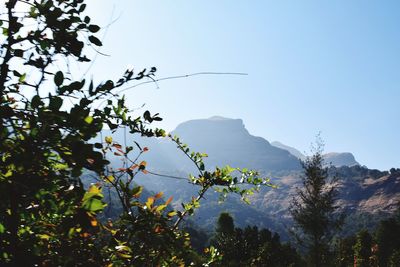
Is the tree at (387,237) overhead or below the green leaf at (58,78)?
below

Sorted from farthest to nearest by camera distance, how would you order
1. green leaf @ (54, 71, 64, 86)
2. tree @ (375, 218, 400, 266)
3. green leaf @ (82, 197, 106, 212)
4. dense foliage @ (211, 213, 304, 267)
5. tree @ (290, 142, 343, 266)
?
tree @ (375, 218, 400, 266) → tree @ (290, 142, 343, 266) → dense foliage @ (211, 213, 304, 267) → green leaf @ (54, 71, 64, 86) → green leaf @ (82, 197, 106, 212)

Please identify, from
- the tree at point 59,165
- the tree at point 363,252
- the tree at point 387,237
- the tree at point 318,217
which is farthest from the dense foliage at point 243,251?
the tree at point 387,237

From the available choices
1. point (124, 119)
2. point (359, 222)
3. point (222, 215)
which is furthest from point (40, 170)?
point (359, 222)

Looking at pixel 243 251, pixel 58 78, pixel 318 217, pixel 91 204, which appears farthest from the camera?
pixel 243 251

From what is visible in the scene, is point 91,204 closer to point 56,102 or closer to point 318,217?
point 56,102

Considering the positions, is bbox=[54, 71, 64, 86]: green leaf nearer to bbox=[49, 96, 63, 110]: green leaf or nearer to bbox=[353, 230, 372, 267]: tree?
bbox=[49, 96, 63, 110]: green leaf

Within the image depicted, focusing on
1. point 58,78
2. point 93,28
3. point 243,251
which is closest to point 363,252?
point 243,251

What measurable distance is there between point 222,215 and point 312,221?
13.3 m

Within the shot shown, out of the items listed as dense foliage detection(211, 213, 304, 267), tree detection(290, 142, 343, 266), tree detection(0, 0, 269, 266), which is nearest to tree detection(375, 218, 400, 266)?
dense foliage detection(211, 213, 304, 267)

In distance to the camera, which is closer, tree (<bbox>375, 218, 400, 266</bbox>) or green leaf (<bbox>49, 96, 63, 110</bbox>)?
green leaf (<bbox>49, 96, 63, 110</bbox>)

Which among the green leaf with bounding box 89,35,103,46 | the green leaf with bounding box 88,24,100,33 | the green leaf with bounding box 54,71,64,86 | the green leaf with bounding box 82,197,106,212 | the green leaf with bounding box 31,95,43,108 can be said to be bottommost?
the green leaf with bounding box 82,197,106,212

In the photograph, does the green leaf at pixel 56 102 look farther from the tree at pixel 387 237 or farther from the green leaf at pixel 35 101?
the tree at pixel 387 237

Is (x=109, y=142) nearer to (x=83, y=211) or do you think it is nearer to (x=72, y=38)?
(x=72, y=38)

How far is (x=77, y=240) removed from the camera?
6.30ft
